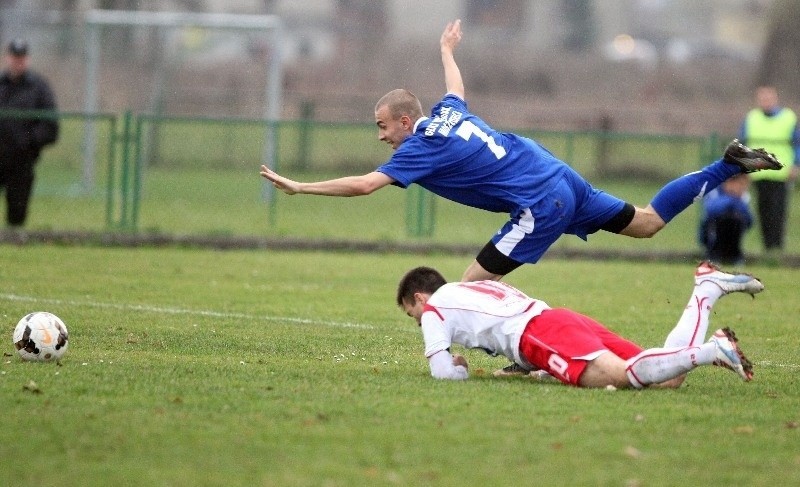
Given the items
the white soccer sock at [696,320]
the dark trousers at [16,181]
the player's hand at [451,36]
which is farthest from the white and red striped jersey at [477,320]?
the dark trousers at [16,181]

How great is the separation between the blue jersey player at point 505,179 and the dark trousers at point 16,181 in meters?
9.35

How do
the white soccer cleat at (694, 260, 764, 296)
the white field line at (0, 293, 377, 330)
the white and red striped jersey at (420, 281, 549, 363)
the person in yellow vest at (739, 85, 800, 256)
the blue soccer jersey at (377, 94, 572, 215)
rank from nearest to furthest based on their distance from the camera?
the white and red striped jersey at (420, 281, 549, 363) < the white soccer cleat at (694, 260, 764, 296) < the blue soccer jersey at (377, 94, 572, 215) < the white field line at (0, 293, 377, 330) < the person in yellow vest at (739, 85, 800, 256)

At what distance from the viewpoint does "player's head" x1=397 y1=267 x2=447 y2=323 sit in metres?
8.30

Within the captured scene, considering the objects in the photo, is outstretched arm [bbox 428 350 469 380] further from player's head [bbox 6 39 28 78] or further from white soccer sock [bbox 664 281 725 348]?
player's head [bbox 6 39 28 78]

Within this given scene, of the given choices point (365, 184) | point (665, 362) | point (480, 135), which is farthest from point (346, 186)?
point (665, 362)

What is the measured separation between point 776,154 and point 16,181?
9.82 m

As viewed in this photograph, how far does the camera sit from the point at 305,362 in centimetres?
871

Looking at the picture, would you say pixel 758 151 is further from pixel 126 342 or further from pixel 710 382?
pixel 126 342

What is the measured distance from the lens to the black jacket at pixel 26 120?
1742cm

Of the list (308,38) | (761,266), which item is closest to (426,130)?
(761,266)

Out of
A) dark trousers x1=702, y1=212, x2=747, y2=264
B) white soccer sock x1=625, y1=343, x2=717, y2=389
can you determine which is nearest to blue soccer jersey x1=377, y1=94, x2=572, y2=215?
white soccer sock x1=625, y1=343, x2=717, y2=389

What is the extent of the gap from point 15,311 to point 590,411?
17.8ft

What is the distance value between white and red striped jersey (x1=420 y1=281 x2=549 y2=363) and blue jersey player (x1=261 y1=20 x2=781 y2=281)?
0.99 m

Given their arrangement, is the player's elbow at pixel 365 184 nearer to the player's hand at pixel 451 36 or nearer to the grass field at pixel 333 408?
the grass field at pixel 333 408
